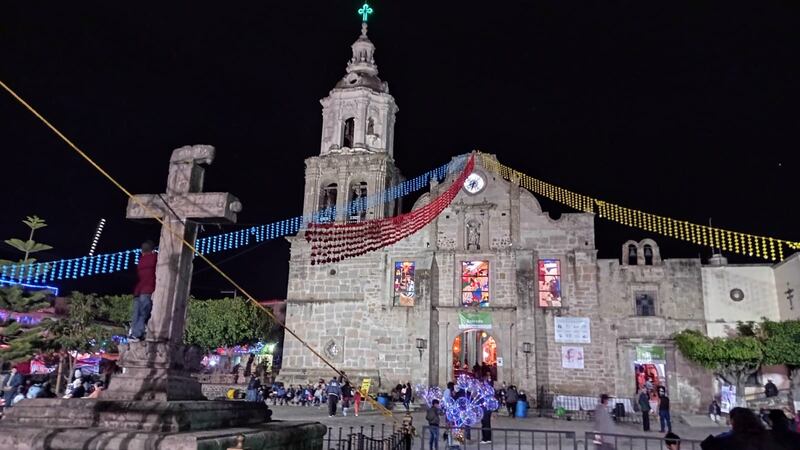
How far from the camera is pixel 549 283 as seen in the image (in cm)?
2736

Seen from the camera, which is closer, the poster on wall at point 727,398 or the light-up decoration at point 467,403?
the light-up decoration at point 467,403

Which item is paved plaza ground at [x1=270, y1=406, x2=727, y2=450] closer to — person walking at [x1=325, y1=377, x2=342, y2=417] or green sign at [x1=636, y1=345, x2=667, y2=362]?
person walking at [x1=325, y1=377, x2=342, y2=417]

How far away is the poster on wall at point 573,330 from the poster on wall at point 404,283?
278 inches

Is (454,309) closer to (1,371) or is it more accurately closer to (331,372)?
(331,372)

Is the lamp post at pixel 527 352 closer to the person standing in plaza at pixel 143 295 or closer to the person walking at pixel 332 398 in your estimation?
the person walking at pixel 332 398

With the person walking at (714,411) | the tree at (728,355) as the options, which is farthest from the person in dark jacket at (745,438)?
the tree at (728,355)

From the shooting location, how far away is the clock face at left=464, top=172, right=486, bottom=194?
29.4m

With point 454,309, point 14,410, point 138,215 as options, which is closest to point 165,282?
point 138,215

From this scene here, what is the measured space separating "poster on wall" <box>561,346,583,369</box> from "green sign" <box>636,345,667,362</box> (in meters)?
2.59

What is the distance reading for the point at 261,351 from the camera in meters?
43.5

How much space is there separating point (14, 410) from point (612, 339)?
24304mm

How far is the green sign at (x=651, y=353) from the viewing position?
25.9 m

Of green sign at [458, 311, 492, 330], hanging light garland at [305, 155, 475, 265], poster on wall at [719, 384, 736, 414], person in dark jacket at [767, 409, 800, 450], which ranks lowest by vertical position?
poster on wall at [719, 384, 736, 414]

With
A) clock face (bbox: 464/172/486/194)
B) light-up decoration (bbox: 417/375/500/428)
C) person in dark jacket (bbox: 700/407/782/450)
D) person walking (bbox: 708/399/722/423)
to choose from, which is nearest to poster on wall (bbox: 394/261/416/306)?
clock face (bbox: 464/172/486/194)
